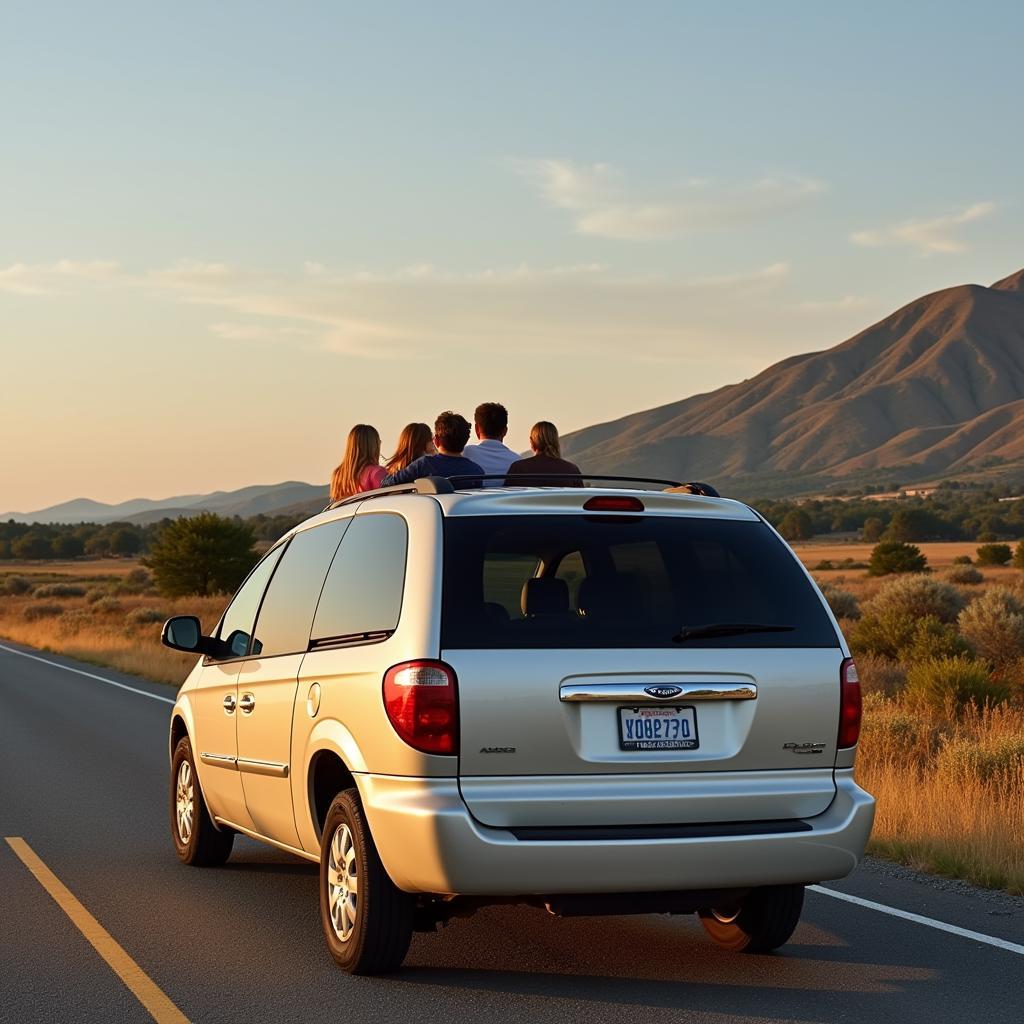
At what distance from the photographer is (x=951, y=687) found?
19062 mm

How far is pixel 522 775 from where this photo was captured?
6.07 m

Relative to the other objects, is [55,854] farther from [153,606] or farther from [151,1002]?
[153,606]

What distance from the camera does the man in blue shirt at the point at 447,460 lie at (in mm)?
9312

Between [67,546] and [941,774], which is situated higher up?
[67,546]

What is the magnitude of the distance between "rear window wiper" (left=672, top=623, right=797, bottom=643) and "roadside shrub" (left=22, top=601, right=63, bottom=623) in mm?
52629

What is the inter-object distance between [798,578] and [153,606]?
5732 centimetres

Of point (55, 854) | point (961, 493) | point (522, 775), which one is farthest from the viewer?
point (961, 493)

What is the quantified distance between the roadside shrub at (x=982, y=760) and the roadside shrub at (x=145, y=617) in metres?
39.0

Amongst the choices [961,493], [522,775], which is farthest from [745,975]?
[961,493]

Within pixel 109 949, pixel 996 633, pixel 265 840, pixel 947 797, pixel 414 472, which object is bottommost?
pixel 996 633

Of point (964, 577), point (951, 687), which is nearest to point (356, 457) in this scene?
point (951, 687)

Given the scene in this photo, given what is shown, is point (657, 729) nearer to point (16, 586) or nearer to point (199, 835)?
point (199, 835)

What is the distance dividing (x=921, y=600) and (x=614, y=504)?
93.8 feet

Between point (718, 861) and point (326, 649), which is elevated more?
point (326, 649)
